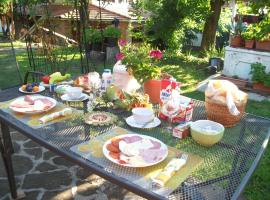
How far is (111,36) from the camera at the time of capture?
7.61m

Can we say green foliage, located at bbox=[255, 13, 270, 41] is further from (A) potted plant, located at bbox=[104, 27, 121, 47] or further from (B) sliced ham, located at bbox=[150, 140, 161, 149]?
(B) sliced ham, located at bbox=[150, 140, 161, 149]

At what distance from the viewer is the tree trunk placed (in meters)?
7.16

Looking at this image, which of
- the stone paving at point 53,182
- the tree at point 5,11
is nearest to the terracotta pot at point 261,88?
the stone paving at point 53,182

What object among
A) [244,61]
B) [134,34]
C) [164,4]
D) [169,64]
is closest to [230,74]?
[244,61]

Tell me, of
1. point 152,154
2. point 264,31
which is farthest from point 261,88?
point 152,154

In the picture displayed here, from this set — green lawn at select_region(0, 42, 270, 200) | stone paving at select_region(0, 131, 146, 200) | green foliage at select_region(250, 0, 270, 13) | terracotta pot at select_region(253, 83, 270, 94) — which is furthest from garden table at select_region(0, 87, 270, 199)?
green foliage at select_region(250, 0, 270, 13)

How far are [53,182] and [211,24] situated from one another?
6.04 meters

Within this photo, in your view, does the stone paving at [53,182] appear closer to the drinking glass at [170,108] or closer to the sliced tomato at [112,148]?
the drinking glass at [170,108]

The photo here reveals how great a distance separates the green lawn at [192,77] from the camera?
268 cm

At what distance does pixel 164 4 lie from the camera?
24.3 ft

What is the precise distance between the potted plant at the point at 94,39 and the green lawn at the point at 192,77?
0.61 metres

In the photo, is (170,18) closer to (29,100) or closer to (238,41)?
(238,41)

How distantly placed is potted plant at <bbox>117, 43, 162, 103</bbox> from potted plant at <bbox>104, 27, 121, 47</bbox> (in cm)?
551

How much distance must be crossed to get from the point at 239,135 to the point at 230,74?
14.3 ft
